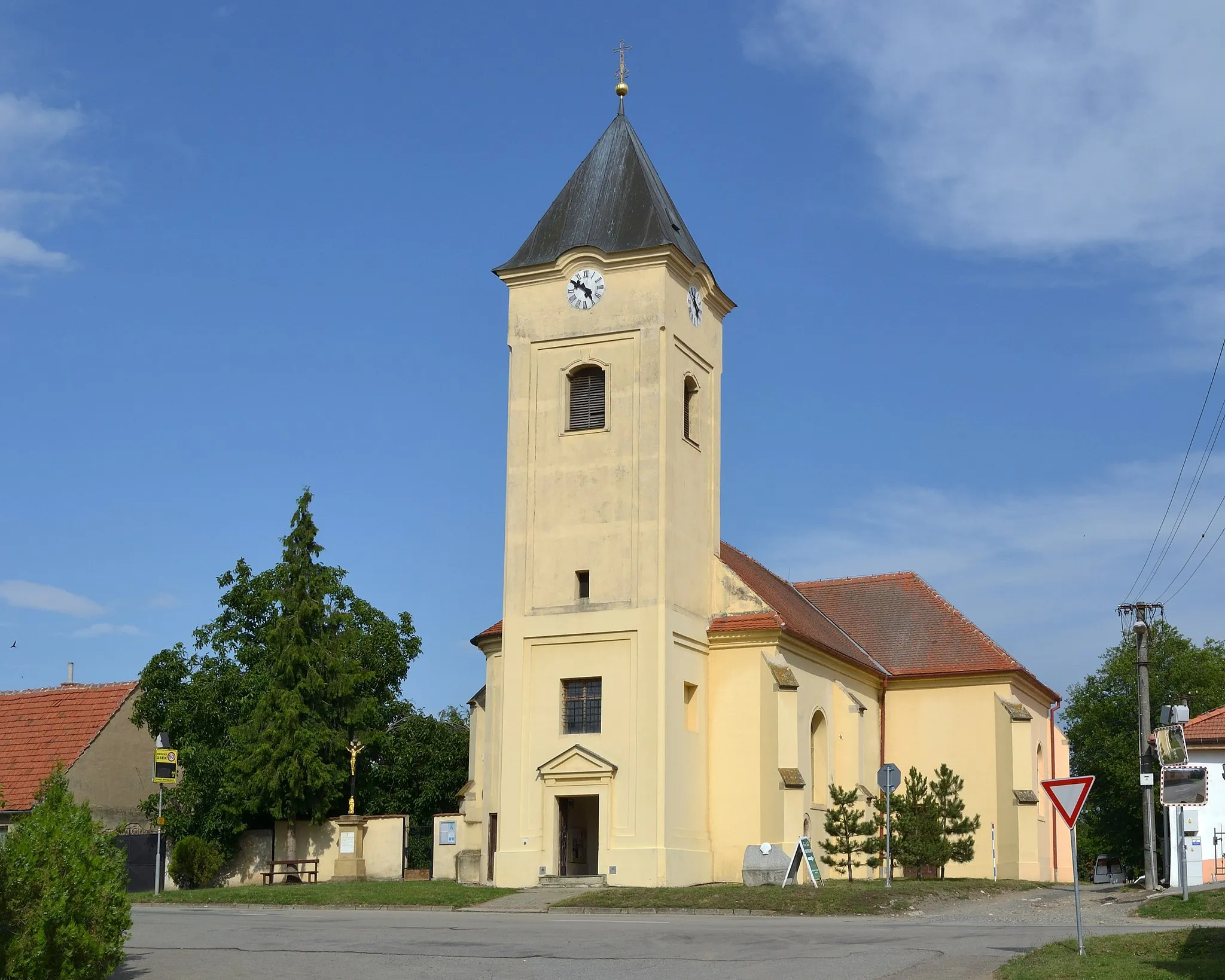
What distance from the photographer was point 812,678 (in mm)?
38875

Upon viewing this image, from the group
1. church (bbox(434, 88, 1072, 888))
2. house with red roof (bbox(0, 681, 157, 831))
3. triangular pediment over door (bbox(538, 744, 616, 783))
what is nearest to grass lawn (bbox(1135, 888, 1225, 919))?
church (bbox(434, 88, 1072, 888))

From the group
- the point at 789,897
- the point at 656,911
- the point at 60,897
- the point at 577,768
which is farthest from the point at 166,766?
the point at 60,897

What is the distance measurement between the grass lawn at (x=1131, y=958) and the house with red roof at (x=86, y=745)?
101 feet

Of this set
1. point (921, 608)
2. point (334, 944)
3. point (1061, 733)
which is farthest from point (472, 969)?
point (1061, 733)

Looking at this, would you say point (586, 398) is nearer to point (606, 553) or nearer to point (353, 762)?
point (606, 553)

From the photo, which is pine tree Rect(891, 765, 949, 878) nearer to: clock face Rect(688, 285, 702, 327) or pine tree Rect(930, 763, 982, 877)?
pine tree Rect(930, 763, 982, 877)

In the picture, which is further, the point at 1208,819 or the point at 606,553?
the point at 606,553

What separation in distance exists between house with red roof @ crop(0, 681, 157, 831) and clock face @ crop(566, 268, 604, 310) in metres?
18.9

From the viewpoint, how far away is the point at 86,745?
41594 millimetres

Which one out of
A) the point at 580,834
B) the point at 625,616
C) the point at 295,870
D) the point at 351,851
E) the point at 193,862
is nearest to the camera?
the point at 625,616

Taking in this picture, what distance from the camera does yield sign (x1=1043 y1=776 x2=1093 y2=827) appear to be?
1734 centimetres

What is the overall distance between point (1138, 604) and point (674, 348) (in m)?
14.1

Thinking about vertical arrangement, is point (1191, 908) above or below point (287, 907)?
above

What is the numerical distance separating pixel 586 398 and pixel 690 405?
3.06 metres
